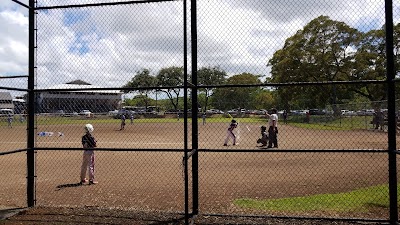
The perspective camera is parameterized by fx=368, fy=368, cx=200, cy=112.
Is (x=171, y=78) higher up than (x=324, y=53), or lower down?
lower down

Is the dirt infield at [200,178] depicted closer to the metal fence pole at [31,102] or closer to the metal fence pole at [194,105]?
the metal fence pole at [194,105]

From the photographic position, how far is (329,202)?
692 cm

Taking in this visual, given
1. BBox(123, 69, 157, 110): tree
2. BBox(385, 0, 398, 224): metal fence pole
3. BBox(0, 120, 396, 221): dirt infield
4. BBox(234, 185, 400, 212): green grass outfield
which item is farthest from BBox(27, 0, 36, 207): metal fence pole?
BBox(385, 0, 398, 224): metal fence pole

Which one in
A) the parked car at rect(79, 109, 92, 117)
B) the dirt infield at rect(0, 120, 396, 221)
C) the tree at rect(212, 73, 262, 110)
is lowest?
the dirt infield at rect(0, 120, 396, 221)

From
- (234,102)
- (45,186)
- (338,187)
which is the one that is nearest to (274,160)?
(338,187)

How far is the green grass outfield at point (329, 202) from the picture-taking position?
6.52m

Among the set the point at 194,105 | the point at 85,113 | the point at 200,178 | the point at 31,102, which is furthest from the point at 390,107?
the point at 85,113

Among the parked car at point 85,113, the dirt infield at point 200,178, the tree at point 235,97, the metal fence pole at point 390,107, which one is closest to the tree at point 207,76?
the tree at point 235,97

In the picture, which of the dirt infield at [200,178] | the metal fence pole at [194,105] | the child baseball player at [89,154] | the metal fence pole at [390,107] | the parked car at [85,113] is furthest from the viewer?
the parked car at [85,113]

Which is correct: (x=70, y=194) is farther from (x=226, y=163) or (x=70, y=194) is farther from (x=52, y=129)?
(x=52, y=129)

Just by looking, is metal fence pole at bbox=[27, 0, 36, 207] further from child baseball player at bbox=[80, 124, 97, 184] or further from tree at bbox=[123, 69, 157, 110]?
child baseball player at bbox=[80, 124, 97, 184]

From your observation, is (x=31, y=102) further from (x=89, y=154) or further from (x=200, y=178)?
(x=200, y=178)

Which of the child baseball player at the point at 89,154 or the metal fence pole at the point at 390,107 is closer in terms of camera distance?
the metal fence pole at the point at 390,107

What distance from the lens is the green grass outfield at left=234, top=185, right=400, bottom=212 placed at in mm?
6523
